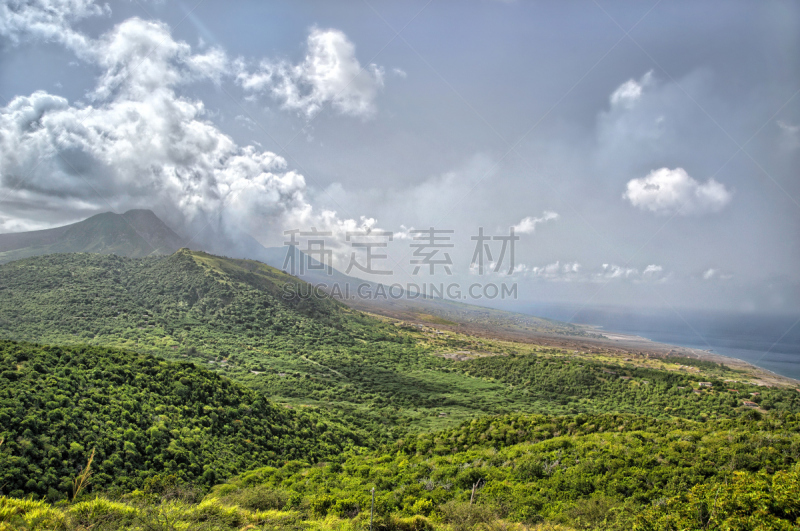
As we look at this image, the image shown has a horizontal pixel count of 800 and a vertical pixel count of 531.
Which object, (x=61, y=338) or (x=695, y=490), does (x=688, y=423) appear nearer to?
(x=695, y=490)

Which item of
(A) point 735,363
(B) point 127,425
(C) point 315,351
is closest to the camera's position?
(B) point 127,425

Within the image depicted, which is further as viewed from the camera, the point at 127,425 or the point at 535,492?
the point at 127,425

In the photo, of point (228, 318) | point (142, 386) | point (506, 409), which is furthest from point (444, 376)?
point (228, 318)

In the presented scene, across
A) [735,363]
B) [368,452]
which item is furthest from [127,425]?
[735,363]

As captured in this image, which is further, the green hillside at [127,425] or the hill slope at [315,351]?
the hill slope at [315,351]

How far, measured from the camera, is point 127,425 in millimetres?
15773

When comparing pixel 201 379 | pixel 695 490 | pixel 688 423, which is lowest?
pixel 201 379

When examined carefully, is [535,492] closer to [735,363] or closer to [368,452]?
[368,452]

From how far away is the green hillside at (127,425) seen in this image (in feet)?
39.4

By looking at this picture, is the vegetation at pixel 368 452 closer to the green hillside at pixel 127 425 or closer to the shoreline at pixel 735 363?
the green hillside at pixel 127 425

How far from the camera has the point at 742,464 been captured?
9.61 meters

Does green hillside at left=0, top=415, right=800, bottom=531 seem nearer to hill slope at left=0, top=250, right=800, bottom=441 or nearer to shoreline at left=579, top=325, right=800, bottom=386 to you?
hill slope at left=0, top=250, right=800, bottom=441

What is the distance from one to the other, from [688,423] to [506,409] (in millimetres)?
20773

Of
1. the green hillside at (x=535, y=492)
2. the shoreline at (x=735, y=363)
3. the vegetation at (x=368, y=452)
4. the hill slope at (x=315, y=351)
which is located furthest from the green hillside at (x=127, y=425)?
the shoreline at (x=735, y=363)
